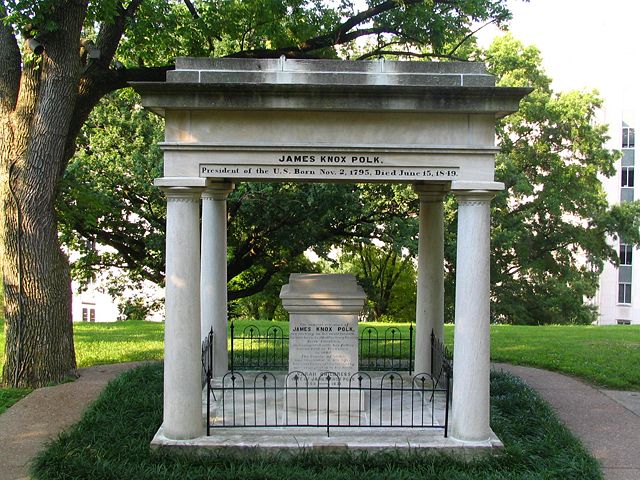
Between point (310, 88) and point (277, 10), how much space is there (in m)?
5.32

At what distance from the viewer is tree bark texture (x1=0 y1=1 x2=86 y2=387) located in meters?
10.5

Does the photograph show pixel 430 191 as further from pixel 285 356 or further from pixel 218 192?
pixel 285 356

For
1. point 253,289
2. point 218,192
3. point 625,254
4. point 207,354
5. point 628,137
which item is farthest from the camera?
point 628,137

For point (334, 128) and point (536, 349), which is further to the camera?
point (536, 349)

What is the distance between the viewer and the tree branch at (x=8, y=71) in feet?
35.4

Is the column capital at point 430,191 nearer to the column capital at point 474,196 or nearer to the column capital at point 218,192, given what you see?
the column capital at point 474,196

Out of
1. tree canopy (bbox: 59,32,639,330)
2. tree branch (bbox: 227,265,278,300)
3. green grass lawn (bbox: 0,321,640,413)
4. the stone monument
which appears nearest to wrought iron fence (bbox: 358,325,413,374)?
green grass lawn (bbox: 0,321,640,413)

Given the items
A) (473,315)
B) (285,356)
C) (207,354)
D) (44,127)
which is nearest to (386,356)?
(285,356)

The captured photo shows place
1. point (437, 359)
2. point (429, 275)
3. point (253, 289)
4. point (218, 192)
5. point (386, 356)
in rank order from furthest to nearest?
point (253, 289) → point (386, 356) → point (429, 275) → point (218, 192) → point (437, 359)

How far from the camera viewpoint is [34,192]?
34.7 ft

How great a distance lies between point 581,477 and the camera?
6691mm

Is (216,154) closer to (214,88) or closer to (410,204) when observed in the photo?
(214,88)

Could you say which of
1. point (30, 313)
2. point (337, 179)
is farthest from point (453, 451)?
point (30, 313)

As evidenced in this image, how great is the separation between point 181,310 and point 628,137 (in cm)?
4123
